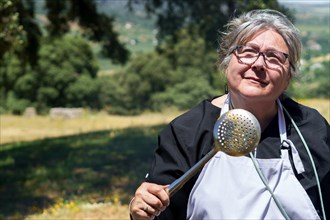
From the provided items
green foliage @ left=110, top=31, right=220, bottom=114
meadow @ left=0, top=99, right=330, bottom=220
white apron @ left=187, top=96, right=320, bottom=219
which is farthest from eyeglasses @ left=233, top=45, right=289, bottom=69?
green foliage @ left=110, top=31, right=220, bottom=114

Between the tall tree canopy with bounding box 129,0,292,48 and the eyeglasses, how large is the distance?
886 centimetres

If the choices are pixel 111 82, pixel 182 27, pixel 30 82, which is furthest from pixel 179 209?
pixel 111 82

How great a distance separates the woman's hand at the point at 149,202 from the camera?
173 centimetres

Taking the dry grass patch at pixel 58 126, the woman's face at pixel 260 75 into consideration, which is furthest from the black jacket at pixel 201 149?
the dry grass patch at pixel 58 126

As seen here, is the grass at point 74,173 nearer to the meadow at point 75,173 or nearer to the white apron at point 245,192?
the meadow at point 75,173

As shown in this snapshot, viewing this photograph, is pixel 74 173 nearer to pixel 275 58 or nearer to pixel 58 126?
pixel 275 58

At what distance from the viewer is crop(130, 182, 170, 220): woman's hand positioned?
1733mm

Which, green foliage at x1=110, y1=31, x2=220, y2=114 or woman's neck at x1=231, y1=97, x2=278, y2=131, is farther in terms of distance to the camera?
green foliage at x1=110, y1=31, x2=220, y2=114

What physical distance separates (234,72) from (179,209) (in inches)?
18.8

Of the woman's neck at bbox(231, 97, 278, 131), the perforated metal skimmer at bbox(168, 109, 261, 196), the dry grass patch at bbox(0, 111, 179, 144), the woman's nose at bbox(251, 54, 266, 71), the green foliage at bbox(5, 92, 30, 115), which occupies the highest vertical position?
the woman's nose at bbox(251, 54, 266, 71)

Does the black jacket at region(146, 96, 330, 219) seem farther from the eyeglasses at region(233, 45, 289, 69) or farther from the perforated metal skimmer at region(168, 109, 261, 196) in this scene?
the perforated metal skimmer at region(168, 109, 261, 196)

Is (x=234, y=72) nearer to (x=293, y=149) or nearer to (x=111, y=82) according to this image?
(x=293, y=149)

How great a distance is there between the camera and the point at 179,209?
2141 millimetres

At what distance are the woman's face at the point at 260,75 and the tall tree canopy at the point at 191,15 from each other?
884cm
